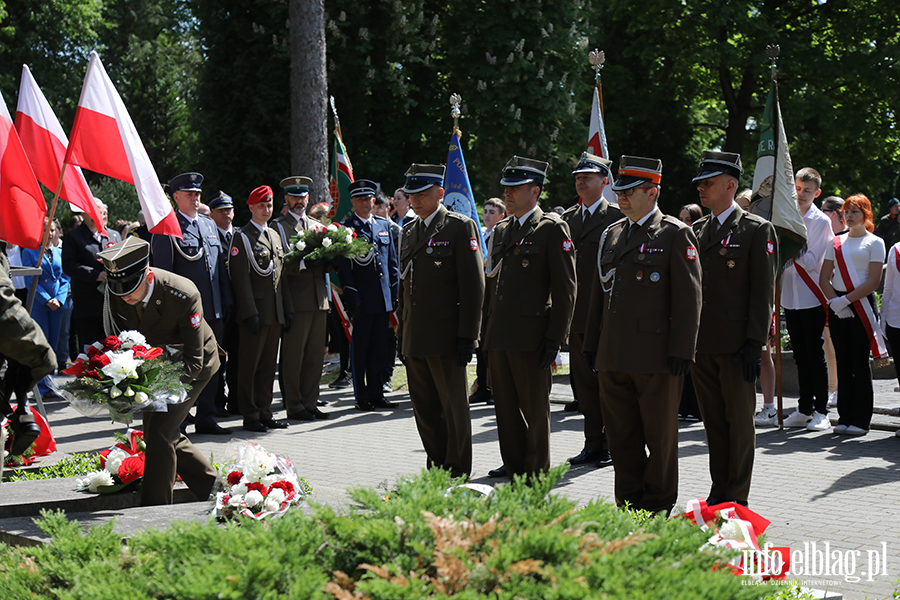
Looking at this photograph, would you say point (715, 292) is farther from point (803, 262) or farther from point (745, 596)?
point (803, 262)

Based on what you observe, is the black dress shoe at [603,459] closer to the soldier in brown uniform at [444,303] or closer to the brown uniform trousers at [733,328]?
the soldier in brown uniform at [444,303]

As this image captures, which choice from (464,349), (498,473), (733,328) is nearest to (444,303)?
(464,349)

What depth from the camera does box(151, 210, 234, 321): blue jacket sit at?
9367 mm

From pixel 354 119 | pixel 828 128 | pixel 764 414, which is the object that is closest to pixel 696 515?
pixel 764 414

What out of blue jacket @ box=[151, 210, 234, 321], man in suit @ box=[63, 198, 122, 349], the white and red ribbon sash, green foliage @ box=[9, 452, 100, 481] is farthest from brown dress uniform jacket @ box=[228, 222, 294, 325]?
the white and red ribbon sash

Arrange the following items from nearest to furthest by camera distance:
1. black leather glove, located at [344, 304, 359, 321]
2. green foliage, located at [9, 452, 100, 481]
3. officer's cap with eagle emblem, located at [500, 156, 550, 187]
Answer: officer's cap with eagle emblem, located at [500, 156, 550, 187] → green foliage, located at [9, 452, 100, 481] → black leather glove, located at [344, 304, 359, 321]

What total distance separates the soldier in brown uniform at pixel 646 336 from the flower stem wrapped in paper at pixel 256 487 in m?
1.93

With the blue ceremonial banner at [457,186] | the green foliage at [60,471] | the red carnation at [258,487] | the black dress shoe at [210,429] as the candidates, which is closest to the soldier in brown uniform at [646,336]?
the red carnation at [258,487]

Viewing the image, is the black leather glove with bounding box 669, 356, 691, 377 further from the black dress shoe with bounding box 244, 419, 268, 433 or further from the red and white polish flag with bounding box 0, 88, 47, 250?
the black dress shoe with bounding box 244, 419, 268, 433

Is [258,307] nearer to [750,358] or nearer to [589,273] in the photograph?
[589,273]

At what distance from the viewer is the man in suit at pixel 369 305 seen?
10.9 metres

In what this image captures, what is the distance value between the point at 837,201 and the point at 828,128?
52.8 feet

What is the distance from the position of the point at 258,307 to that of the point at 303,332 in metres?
0.72

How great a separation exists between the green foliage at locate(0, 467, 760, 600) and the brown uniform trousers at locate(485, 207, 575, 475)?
260cm
